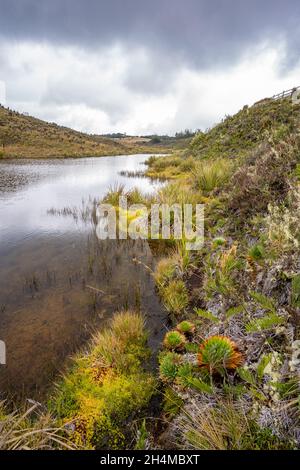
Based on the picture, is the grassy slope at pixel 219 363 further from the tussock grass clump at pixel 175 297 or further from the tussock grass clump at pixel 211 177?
the tussock grass clump at pixel 211 177

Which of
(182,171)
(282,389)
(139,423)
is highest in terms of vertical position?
(182,171)

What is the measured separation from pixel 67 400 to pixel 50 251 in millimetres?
4542

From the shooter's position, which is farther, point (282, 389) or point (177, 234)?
point (177, 234)

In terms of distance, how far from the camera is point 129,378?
2824 millimetres

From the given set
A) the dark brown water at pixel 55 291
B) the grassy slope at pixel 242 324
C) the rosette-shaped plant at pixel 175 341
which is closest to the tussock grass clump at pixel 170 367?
the grassy slope at pixel 242 324

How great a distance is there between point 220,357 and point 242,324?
2.21 ft

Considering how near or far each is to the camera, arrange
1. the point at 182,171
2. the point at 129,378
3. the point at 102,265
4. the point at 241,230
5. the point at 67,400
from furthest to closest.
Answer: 1. the point at 182,171
2. the point at 102,265
3. the point at 241,230
4. the point at 129,378
5. the point at 67,400

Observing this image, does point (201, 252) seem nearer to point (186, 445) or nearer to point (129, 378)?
point (129, 378)

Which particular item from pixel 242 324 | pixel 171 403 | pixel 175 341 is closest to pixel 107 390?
pixel 171 403

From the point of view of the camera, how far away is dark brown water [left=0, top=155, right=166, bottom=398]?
3.27 metres

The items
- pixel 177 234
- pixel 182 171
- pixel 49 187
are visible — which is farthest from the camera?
pixel 182 171

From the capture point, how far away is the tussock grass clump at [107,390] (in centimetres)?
232

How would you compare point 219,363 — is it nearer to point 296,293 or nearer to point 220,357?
point 220,357
